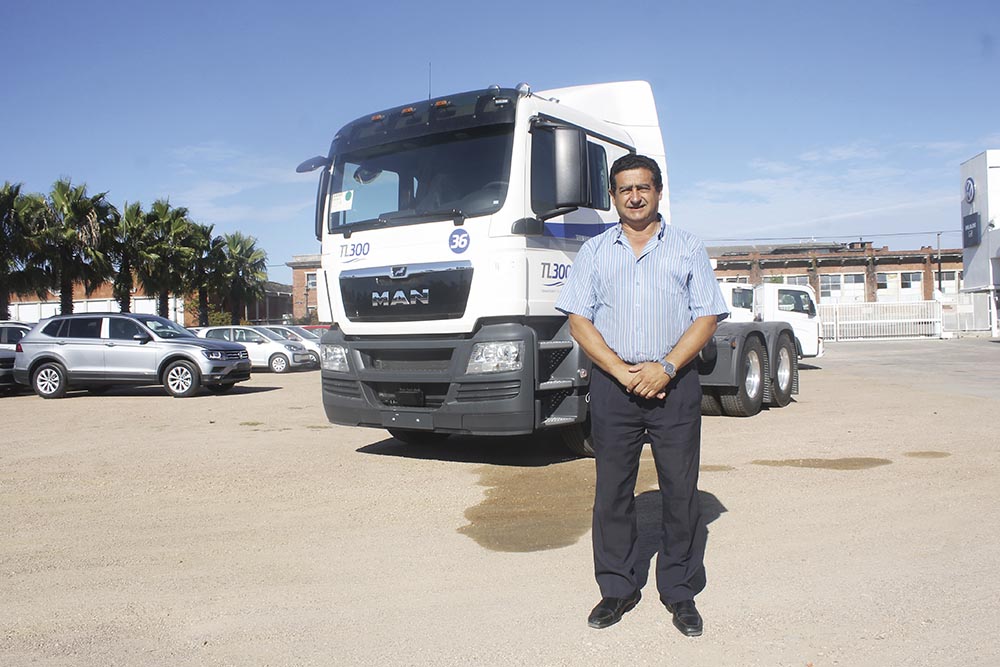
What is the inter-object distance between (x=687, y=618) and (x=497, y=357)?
3.54 metres

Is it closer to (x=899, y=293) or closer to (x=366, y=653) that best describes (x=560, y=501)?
(x=366, y=653)

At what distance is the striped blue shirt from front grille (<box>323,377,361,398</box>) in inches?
166

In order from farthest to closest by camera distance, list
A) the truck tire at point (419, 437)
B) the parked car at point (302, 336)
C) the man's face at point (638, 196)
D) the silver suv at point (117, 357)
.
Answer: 1. the parked car at point (302, 336)
2. the silver suv at point (117, 357)
3. the truck tire at point (419, 437)
4. the man's face at point (638, 196)

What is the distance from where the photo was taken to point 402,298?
7.39 m

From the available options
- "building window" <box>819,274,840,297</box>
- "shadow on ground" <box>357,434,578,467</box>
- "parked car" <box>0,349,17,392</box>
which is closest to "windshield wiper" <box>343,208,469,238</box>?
"shadow on ground" <box>357,434,578,467</box>

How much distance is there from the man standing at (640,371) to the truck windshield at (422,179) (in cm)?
322

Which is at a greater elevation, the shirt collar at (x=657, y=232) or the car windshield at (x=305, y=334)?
the shirt collar at (x=657, y=232)

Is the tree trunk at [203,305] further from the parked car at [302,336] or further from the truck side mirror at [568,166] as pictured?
the truck side mirror at [568,166]

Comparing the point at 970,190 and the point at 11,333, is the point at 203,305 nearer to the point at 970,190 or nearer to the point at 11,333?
the point at 11,333

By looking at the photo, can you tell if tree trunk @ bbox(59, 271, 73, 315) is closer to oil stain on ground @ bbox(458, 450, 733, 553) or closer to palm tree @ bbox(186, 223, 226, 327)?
palm tree @ bbox(186, 223, 226, 327)

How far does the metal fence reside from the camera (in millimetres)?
39281

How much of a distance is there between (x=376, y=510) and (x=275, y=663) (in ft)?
8.87

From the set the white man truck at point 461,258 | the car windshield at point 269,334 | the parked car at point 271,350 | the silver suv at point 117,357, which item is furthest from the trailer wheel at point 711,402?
the car windshield at point 269,334

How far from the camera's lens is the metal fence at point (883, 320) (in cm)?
3928
